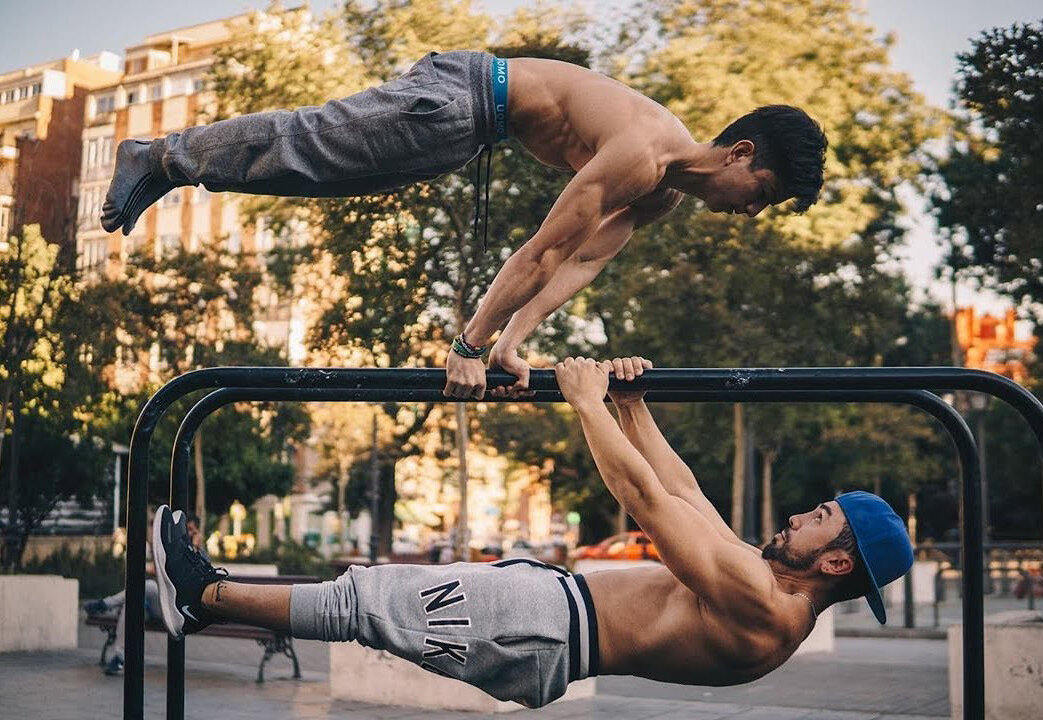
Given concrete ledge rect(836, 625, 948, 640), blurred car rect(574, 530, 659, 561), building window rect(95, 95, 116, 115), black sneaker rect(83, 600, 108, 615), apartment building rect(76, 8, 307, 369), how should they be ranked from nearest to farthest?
1. black sneaker rect(83, 600, 108, 615)
2. concrete ledge rect(836, 625, 948, 640)
3. apartment building rect(76, 8, 307, 369)
4. building window rect(95, 95, 116, 115)
5. blurred car rect(574, 530, 659, 561)

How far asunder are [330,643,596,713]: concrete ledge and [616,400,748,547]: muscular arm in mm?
5249

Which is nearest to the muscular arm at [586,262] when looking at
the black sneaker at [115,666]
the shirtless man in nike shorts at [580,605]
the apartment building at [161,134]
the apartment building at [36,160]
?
the shirtless man in nike shorts at [580,605]

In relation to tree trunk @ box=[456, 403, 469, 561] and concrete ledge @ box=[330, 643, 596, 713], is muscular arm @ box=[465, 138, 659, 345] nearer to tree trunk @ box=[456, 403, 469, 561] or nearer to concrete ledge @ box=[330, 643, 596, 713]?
concrete ledge @ box=[330, 643, 596, 713]

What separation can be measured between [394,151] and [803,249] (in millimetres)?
15533

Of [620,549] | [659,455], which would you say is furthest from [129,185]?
[620,549]

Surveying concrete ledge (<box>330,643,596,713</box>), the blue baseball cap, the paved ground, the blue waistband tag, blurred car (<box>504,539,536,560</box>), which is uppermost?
the blue waistband tag

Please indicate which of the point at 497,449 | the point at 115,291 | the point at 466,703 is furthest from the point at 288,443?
the point at 466,703

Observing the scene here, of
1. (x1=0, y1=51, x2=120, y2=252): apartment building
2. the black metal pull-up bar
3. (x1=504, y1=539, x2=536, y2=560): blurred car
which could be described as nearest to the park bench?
(x1=0, y1=51, x2=120, y2=252): apartment building

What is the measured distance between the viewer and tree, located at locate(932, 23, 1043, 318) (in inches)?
460

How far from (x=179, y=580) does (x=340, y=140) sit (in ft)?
4.64

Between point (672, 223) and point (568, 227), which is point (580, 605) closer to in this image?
point (568, 227)

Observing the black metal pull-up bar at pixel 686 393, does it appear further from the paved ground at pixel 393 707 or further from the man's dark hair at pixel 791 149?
the paved ground at pixel 393 707

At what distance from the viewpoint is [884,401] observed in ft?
12.7

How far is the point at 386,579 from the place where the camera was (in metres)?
3.41
